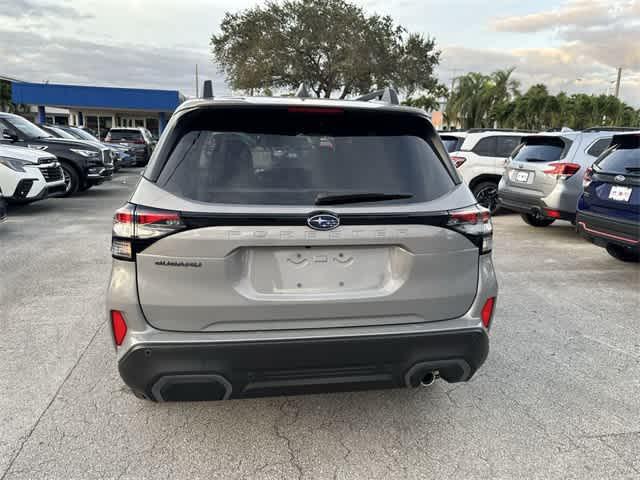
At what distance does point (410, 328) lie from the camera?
2.37 m

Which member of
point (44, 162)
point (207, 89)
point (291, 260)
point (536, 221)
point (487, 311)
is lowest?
point (536, 221)

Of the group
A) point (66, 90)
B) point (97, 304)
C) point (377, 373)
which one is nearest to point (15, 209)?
point (97, 304)

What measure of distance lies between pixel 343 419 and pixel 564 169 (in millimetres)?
6299

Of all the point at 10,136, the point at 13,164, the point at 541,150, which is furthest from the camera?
the point at 10,136

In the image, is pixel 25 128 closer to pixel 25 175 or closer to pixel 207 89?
pixel 25 175

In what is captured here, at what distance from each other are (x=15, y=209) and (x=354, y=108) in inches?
395

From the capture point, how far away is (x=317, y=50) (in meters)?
30.5

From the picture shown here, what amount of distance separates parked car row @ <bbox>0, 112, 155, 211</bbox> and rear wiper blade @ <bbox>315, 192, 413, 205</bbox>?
7.08m

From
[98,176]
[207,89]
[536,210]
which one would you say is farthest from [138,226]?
[98,176]

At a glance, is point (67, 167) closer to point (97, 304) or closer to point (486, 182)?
point (97, 304)

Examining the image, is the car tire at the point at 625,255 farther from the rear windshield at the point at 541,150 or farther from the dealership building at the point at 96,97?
the dealership building at the point at 96,97

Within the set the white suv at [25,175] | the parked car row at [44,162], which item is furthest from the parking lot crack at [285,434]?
the white suv at [25,175]

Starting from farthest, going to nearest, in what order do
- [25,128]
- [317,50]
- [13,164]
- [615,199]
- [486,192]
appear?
[317,50] < [25,128] < [486,192] < [13,164] < [615,199]

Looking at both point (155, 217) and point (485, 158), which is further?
point (485, 158)
